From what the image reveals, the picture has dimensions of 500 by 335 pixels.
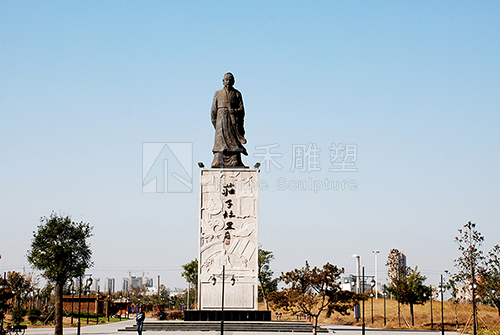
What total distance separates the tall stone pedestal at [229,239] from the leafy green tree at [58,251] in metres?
7.68

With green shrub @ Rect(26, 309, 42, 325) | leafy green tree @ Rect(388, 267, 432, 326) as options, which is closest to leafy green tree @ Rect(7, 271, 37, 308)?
green shrub @ Rect(26, 309, 42, 325)

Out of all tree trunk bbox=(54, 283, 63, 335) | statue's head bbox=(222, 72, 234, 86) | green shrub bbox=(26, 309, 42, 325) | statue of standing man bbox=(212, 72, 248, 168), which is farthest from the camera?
green shrub bbox=(26, 309, 42, 325)

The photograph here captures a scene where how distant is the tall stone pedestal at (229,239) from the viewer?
25234mm

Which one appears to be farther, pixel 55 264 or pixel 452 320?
pixel 452 320

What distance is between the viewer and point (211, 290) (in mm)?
25312

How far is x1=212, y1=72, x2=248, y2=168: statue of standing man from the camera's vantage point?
88.9 ft

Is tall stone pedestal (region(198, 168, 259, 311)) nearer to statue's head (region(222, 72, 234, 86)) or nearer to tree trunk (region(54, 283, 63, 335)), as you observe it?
statue's head (region(222, 72, 234, 86))

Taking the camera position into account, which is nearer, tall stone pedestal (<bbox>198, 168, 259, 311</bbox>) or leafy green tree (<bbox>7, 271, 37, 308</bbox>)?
tall stone pedestal (<bbox>198, 168, 259, 311</bbox>)

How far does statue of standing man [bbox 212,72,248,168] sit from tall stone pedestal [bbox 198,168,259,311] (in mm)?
828

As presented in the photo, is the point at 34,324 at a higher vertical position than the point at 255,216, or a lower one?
lower

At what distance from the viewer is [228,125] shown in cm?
2750

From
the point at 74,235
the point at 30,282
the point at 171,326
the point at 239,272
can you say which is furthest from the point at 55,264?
the point at 30,282

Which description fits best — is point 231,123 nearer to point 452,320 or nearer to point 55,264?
point 55,264

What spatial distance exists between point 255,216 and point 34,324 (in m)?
19.2
